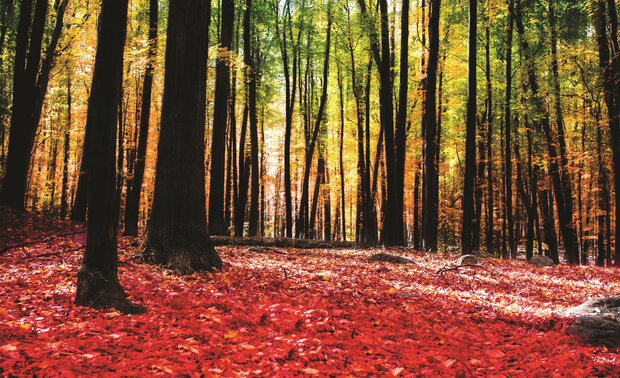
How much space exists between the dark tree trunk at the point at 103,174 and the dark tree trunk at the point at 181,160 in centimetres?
216

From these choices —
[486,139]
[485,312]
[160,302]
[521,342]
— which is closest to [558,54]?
[486,139]

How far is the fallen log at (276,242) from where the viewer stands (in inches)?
488

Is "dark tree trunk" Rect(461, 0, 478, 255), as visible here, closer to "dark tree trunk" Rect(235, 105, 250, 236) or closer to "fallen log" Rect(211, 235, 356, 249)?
"fallen log" Rect(211, 235, 356, 249)

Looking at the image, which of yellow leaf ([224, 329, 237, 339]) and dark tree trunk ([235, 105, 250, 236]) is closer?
yellow leaf ([224, 329, 237, 339])

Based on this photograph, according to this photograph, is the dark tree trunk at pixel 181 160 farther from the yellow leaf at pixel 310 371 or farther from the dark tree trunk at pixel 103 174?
the yellow leaf at pixel 310 371

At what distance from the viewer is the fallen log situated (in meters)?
12.4

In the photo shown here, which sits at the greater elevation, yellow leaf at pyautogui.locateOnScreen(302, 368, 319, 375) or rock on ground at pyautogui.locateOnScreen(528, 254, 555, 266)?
yellow leaf at pyautogui.locateOnScreen(302, 368, 319, 375)

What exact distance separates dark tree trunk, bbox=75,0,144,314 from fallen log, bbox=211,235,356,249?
7.63 m

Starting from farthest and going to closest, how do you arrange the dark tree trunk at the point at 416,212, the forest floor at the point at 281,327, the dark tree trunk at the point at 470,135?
1. the dark tree trunk at the point at 416,212
2. the dark tree trunk at the point at 470,135
3. the forest floor at the point at 281,327

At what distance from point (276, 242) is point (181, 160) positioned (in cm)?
759

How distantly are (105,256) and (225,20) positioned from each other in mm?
10644

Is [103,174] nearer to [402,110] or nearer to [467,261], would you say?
[467,261]

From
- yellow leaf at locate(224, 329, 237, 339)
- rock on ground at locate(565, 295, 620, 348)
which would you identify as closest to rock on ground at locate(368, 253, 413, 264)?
rock on ground at locate(565, 295, 620, 348)

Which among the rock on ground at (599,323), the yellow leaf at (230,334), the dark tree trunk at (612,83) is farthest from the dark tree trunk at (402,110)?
the yellow leaf at (230,334)
